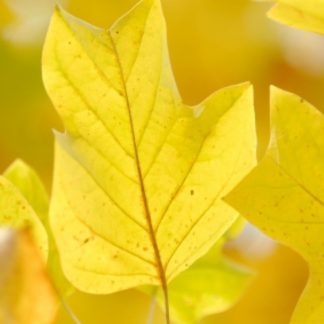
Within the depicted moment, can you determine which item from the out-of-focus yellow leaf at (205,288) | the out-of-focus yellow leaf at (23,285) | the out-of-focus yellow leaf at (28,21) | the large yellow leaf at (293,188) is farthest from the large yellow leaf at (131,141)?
the out-of-focus yellow leaf at (28,21)

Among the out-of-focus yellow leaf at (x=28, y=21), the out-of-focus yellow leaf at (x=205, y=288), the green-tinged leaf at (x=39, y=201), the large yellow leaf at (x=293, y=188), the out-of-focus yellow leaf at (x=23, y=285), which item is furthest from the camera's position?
the out-of-focus yellow leaf at (x=28, y=21)

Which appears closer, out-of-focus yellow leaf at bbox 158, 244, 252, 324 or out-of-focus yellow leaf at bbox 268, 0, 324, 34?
out-of-focus yellow leaf at bbox 268, 0, 324, 34

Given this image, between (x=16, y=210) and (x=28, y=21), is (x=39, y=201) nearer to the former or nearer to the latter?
(x=16, y=210)

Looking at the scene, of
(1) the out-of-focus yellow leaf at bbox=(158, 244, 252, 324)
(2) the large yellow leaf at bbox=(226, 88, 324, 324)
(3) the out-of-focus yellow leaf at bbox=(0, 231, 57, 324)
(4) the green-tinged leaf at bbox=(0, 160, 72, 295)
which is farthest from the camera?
(1) the out-of-focus yellow leaf at bbox=(158, 244, 252, 324)

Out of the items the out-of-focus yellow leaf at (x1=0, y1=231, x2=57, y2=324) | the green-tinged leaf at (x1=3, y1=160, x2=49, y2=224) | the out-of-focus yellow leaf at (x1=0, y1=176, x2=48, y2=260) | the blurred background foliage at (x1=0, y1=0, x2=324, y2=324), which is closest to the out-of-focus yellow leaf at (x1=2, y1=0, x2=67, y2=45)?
the blurred background foliage at (x1=0, y1=0, x2=324, y2=324)

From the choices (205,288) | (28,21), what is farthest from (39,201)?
(28,21)

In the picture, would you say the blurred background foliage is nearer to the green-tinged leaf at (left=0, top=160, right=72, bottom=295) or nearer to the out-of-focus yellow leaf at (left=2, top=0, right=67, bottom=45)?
the out-of-focus yellow leaf at (left=2, top=0, right=67, bottom=45)

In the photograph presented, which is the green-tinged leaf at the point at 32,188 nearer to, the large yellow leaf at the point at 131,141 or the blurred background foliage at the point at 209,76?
the large yellow leaf at the point at 131,141
